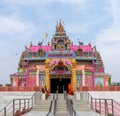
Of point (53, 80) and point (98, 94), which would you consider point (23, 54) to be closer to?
point (53, 80)

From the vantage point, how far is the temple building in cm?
3653

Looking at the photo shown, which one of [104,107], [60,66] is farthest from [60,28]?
[104,107]

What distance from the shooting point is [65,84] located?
4184cm

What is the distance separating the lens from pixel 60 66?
123 ft

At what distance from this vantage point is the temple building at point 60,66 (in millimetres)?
36531

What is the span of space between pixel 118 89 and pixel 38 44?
58.6ft

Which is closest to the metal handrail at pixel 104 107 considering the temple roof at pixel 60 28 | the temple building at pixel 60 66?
the temple building at pixel 60 66

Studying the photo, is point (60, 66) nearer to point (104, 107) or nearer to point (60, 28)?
point (60, 28)

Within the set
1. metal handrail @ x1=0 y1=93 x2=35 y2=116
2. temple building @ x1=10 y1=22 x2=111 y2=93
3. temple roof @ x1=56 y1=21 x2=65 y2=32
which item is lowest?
metal handrail @ x1=0 y1=93 x2=35 y2=116

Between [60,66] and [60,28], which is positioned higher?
[60,28]

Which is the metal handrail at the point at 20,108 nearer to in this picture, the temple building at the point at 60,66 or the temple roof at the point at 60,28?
the temple building at the point at 60,66

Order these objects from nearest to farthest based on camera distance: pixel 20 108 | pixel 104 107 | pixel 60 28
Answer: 1. pixel 20 108
2. pixel 104 107
3. pixel 60 28

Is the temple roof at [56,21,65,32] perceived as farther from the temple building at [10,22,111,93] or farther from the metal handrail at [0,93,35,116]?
the metal handrail at [0,93,35,116]

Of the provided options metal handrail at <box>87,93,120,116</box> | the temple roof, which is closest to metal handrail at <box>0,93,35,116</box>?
metal handrail at <box>87,93,120,116</box>
